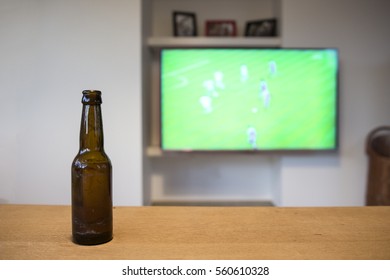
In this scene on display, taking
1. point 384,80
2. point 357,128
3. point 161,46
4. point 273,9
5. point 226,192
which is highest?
point 273,9

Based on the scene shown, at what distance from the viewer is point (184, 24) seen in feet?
8.64

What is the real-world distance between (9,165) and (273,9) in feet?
8.58

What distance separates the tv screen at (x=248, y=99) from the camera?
238 cm

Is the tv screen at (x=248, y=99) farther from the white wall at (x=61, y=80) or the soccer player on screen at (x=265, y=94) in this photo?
the white wall at (x=61, y=80)

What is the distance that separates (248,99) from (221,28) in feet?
2.48

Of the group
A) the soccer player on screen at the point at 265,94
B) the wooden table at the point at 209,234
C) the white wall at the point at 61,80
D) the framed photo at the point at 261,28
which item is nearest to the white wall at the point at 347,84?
the framed photo at the point at 261,28

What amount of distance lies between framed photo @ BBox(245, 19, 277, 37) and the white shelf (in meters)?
0.15

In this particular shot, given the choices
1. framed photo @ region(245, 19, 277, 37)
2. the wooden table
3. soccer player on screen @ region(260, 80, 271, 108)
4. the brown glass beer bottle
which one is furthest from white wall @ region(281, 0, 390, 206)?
the brown glass beer bottle

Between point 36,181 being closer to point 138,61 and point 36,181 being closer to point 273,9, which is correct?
point 138,61

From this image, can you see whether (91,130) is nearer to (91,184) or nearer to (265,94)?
(91,184)

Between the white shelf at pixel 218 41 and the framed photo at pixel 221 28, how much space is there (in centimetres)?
28

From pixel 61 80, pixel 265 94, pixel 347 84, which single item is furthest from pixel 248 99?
pixel 61 80

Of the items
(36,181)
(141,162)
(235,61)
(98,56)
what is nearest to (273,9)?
(235,61)

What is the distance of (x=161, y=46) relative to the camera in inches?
98.2
